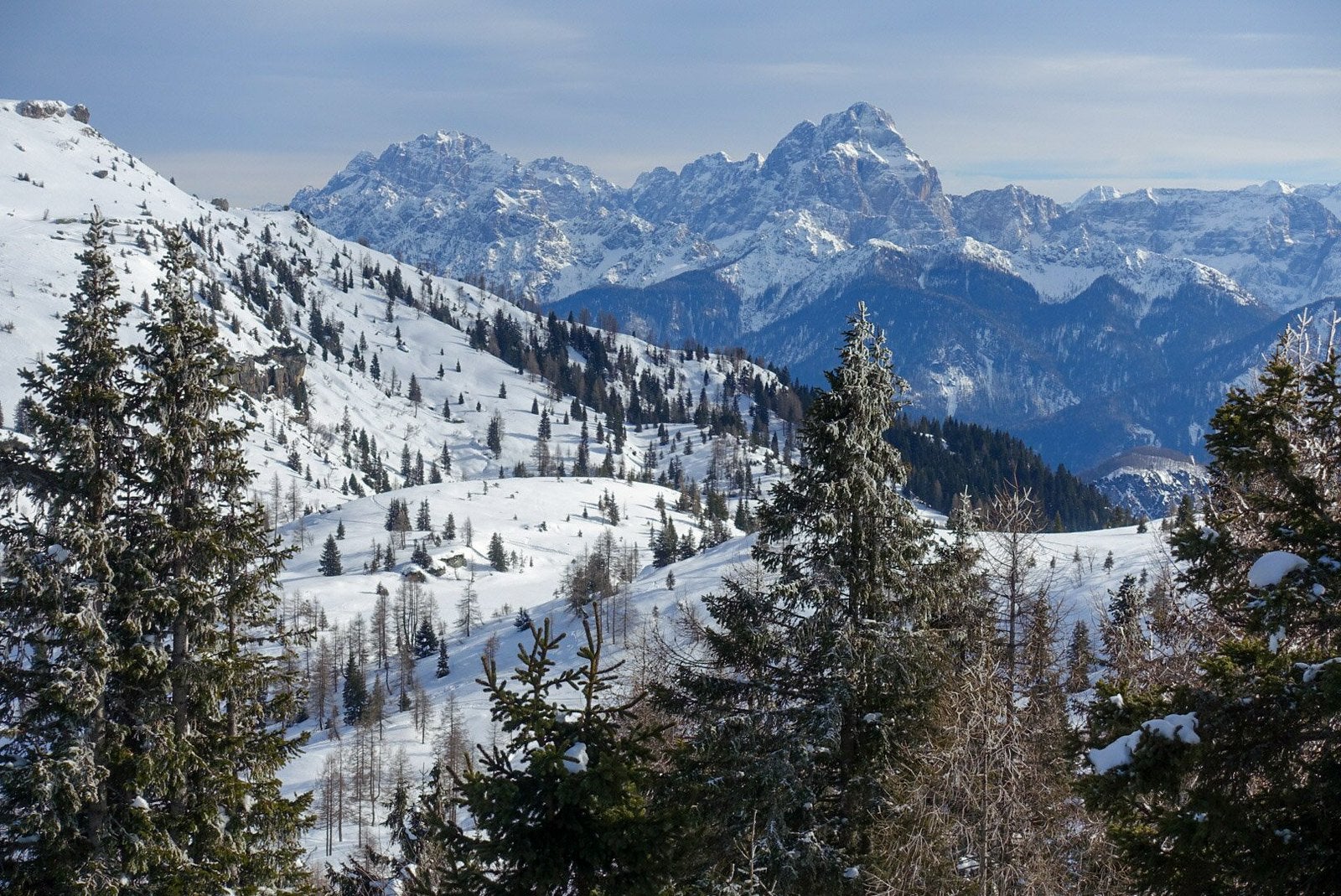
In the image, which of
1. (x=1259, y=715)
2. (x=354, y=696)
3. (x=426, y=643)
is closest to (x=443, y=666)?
(x=426, y=643)

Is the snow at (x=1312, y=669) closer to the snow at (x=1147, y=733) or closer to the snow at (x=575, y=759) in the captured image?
the snow at (x=1147, y=733)

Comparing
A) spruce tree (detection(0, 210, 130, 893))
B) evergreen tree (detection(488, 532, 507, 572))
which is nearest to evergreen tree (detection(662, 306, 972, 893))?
spruce tree (detection(0, 210, 130, 893))

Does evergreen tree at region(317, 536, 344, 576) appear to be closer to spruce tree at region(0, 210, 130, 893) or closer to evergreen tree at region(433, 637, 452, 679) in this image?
evergreen tree at region(433, 637, 452, 679)

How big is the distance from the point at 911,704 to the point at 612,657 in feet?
350

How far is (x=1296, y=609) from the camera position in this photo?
9.09 meters

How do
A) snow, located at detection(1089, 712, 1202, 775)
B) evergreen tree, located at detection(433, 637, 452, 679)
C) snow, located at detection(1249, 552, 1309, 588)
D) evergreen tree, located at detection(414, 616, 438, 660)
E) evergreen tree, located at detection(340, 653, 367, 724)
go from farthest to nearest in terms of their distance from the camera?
evergreen tree, located at detection(414, 616, 438, 660)
evergreen tree, located at detection(433, 637, 452, 679)
evergreen tree, located at detection(340, 653, 367, 724)
snow, located at detection(1249, 552, 1309, 588)
snow, located at detection(1089, 712, 1202, 775)

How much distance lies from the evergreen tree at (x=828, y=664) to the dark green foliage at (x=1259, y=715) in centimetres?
469

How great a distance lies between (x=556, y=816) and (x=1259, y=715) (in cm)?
762

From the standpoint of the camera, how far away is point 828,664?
49.8ft

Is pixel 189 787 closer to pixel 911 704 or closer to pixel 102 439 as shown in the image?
pixel 102 439

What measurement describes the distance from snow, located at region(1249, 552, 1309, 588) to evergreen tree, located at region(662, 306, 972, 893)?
6.24 meters

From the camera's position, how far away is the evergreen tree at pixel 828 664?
14.3m

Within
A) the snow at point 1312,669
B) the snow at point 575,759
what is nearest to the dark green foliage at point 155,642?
the snow at point 575,759

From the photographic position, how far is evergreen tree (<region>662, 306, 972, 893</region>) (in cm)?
1429
